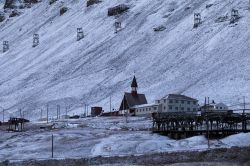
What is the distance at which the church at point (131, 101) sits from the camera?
285 feet

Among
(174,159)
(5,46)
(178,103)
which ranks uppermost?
(5,46)

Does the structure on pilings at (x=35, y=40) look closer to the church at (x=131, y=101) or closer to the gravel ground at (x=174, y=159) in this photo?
the church at (x=131, y=101)

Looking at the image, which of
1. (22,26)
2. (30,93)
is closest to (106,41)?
(30,93)

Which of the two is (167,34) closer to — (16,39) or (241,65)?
(241,65)

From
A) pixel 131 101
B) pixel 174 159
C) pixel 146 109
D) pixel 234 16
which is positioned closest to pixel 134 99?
pixel 131 101

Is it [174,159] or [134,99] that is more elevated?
[134,99]

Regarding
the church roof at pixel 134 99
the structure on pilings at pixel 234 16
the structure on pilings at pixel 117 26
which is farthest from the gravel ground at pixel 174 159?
the structure on pilings at pixel 117 26

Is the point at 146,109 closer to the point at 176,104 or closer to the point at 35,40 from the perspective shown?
the point at 176,104

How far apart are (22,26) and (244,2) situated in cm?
9091

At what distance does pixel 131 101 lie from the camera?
88250mm

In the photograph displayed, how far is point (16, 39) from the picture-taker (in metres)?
178

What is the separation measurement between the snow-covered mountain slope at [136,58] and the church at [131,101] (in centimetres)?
360

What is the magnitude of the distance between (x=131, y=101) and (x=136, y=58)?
3298cm

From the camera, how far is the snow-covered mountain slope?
97.6 meters
